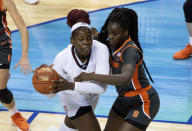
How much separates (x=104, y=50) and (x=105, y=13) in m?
5.46

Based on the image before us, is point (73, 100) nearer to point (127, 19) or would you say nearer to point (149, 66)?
point (127, 19)

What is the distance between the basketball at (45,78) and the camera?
3.08 m

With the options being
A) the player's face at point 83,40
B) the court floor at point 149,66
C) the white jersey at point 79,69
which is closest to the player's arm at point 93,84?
the white jersey at point 79,69

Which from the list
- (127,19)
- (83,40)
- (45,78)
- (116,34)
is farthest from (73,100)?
(127,19)

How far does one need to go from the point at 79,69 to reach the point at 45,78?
351 millimetres

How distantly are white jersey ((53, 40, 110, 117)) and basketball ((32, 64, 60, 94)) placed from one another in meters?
0.13

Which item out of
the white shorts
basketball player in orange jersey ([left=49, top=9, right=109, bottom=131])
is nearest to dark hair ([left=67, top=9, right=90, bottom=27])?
basketball player in orange jersey ([left=49, top=9, right=109, bottom=131])

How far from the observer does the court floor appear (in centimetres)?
467

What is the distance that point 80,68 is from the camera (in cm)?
327

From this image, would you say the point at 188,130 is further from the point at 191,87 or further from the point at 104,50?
the point at 104,50

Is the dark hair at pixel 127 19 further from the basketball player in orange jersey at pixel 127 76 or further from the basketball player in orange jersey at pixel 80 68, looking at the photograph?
the basketball player in orange jersey at pixel 80 68

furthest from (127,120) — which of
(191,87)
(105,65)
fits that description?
(191,87)

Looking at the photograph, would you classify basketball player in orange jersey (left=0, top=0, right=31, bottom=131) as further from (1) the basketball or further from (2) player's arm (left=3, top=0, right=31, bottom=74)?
(1) the basketball

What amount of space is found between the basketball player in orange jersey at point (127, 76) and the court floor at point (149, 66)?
1.16 m
